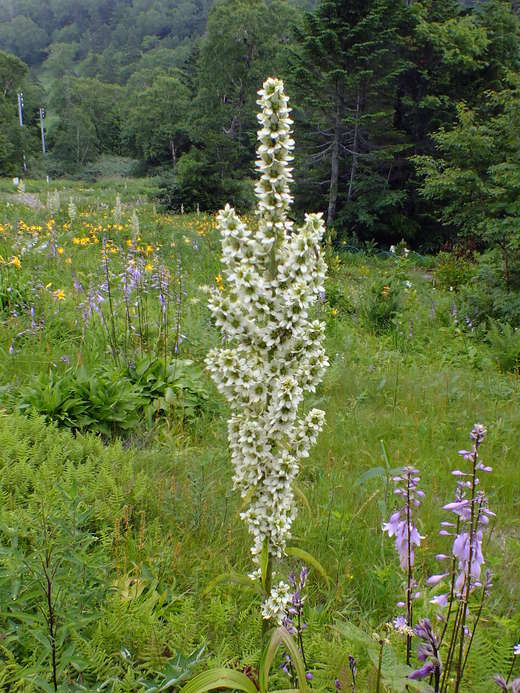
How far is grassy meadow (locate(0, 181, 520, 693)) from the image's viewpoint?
1814 mm

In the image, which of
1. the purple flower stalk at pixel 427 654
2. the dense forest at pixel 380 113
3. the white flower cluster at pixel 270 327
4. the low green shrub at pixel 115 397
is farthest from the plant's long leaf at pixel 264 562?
the dense forest at pixel 380 113

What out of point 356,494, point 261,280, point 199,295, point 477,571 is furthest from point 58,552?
point 199,295

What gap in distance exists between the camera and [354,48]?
48.8 feet

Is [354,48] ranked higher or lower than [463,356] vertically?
higher

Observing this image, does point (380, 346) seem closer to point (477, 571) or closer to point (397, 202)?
point (477, 571)

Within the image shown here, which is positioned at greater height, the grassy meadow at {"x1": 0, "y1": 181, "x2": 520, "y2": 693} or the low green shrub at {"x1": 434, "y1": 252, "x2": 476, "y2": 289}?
the low green shrub at {"x1": 434, "y1": 252, "x2": 476, "y2": 289}

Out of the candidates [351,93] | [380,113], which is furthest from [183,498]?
[351,93]

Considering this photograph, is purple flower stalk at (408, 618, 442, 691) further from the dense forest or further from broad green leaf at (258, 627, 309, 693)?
the dense forest

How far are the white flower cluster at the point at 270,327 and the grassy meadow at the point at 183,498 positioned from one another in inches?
12.1

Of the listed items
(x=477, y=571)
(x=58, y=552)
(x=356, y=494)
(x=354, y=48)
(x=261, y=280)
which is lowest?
(x=356, y=494)

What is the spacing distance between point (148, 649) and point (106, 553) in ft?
1.97

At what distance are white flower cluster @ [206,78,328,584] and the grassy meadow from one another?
0.31m

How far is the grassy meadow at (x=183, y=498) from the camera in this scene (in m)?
1.81

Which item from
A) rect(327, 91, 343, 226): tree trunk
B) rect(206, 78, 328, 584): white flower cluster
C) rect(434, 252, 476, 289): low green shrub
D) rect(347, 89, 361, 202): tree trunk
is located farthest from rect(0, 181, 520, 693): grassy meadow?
rect(347, 89, 361, 202): tree trunk
